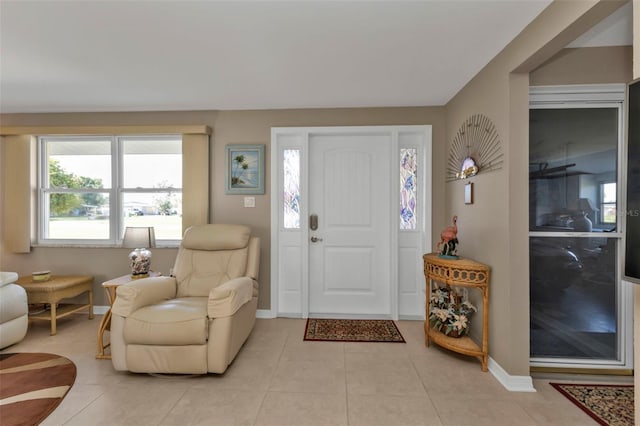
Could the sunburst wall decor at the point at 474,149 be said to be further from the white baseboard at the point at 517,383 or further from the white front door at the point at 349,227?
the white baseboard at the point at 517,383

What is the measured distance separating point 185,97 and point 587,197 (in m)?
3.51

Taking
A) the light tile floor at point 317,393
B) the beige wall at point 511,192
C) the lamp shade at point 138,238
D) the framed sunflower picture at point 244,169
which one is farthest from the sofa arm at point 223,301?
the beige wall at point 511,192

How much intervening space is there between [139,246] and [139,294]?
31.7 inches

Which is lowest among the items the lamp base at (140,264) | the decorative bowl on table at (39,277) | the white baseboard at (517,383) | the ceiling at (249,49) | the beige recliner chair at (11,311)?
the white baseboard at (517,383)

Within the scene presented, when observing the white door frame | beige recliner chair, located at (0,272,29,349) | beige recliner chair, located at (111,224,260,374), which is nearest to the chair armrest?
beige recliner chair, located at (111,224,260,374)

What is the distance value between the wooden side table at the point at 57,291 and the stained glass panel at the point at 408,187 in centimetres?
347

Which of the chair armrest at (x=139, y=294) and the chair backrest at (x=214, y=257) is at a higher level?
the chair backrest at (x=214, y=257)

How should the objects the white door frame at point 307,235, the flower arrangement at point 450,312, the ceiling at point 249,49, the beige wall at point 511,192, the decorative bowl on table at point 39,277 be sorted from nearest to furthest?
the ceiling at point 249,49
the beige wall at point 511,192
the flower arrangement at point 450,312
the decorative bowl on table at point 39,277
the white door frame at point 307,235

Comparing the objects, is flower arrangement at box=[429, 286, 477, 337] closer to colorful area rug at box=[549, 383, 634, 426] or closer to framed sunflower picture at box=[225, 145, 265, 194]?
colorful area rug at box=[549, 383, 634, 426]

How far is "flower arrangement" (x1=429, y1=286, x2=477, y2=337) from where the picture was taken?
2.25m

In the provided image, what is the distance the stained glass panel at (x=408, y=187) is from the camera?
3109 mm

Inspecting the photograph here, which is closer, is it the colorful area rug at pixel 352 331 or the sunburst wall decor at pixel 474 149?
the sunburst wall decor at pixel 474 149

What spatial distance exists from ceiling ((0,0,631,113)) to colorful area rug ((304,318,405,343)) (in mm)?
2310

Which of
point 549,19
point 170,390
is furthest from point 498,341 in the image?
point 170,390
